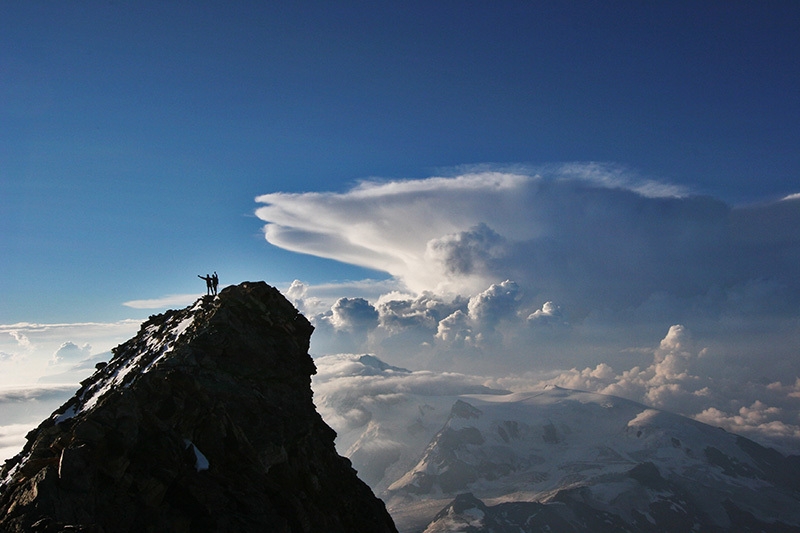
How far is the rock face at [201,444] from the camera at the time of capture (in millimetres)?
29250

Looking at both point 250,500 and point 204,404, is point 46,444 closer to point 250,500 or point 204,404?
point 204,404

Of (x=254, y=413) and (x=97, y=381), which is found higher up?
(x=97, y=381)

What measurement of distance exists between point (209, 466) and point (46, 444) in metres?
16.4

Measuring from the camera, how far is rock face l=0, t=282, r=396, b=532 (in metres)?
29.2

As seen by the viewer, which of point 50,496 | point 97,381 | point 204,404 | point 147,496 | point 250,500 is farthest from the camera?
point 97,381

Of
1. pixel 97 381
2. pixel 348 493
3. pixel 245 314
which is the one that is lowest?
pixel 348 493

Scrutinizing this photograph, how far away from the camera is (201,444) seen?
3766cm

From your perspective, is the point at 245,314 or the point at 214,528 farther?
the point at 245,314

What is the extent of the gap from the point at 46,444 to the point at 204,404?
14193 mm

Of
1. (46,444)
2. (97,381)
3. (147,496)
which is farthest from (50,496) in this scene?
(97,381)

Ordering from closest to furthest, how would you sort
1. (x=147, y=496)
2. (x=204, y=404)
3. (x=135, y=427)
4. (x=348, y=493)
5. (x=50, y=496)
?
1. (x=50, y=496)
2. (x=147, y=496)
3. (x=135, y=427)
4. (x=204, y=404)
5. (x=348, y=493)

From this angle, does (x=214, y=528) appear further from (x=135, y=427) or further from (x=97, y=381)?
(x=97, y=381)

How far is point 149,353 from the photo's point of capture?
5094 centimetres

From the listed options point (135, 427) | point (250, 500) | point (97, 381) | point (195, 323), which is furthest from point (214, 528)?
point (97, 381)
